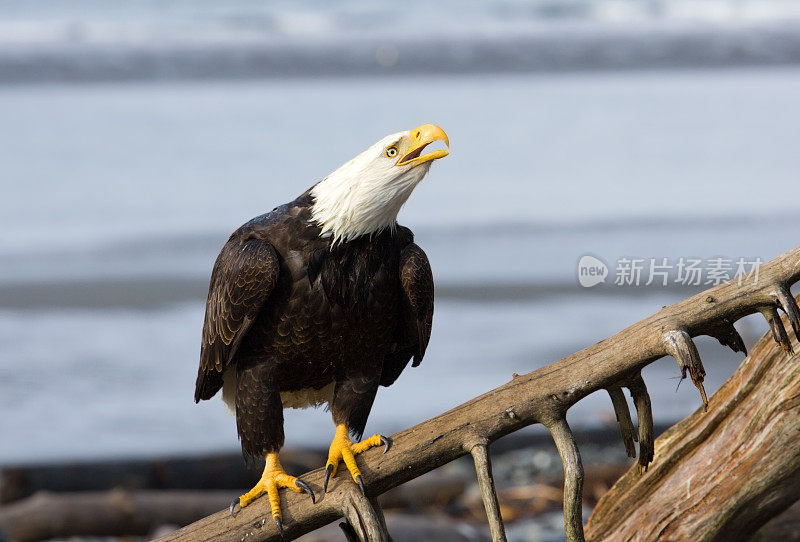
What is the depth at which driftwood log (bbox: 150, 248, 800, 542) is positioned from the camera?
1824mm

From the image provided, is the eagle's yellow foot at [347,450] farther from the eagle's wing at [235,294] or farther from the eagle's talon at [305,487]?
the eagle's wing at [235,294]

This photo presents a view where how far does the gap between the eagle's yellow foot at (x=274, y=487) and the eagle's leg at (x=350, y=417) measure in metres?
0.06

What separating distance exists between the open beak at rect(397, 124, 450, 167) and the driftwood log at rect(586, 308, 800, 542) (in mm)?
934

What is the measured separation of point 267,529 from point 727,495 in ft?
3.39

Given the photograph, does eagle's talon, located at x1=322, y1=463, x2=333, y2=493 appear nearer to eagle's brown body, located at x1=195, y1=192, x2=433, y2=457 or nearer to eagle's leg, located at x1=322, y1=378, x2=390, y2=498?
eagle's leg, located at x1=322, y1=378, x2=390, y2=498

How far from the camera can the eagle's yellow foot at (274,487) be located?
1.92 metres

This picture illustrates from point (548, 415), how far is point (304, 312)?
560mm

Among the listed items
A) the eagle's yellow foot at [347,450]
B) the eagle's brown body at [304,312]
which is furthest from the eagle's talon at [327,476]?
the eagle's brown body at [304,312]

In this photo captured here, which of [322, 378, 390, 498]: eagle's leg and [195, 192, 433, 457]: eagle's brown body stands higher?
[195, 192, 433, 457]: eagle's brown body

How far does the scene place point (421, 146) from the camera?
178 centimetres

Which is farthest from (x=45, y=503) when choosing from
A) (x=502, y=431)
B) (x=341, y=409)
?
(x=502, y=431)

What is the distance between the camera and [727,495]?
6.59ft
